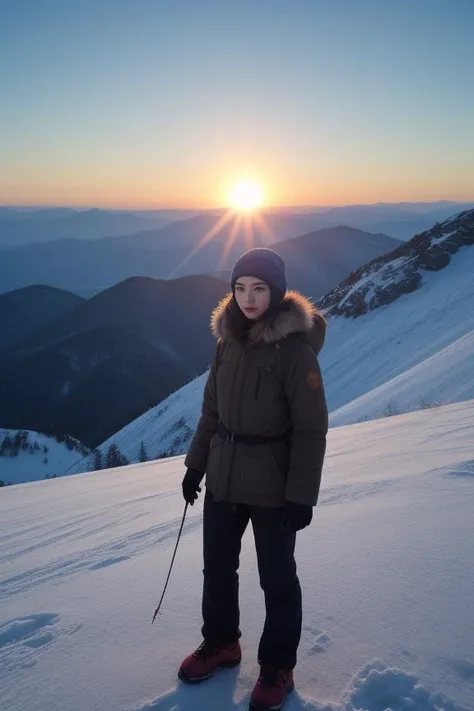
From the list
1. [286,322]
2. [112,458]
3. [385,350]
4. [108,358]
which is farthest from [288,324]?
[108,358]

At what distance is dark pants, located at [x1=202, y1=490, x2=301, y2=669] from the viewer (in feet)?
7.98

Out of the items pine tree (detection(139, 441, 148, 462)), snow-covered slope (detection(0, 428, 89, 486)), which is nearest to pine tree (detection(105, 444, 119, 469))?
pine tree (detection(139, 441, 148, 462))

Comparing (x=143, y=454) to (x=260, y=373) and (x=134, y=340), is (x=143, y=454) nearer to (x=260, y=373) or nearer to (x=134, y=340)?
(x=260, y=373)

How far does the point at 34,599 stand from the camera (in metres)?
3.47

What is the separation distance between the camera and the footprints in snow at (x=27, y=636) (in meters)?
2.71

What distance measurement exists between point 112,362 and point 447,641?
110415 millimetres

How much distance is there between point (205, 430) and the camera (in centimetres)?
276

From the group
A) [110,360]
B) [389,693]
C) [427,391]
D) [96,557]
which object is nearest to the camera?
[389,693]

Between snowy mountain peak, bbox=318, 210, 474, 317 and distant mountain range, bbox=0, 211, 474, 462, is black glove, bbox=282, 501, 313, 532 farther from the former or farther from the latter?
snowy mountain peak, bbox=318, 210, 474, 317

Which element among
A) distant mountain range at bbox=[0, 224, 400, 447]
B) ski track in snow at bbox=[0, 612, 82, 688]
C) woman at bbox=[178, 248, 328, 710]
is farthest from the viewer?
distant mountain range at bbox=[0, 224, 400, 447]

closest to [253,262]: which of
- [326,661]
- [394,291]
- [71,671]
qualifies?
[326,661]

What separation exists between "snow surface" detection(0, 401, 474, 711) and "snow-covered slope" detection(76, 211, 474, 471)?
9436 millimetres

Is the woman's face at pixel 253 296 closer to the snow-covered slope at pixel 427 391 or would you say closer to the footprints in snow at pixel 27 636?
the footprints in snow at pixel 27 636

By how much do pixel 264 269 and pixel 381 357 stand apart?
2940 centimetres
